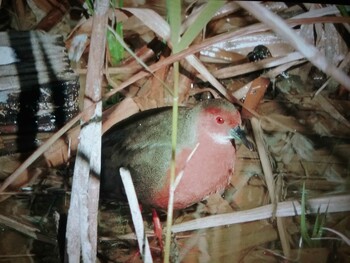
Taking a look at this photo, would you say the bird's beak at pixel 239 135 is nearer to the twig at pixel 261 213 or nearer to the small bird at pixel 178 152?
the small bird at pixel 178 152

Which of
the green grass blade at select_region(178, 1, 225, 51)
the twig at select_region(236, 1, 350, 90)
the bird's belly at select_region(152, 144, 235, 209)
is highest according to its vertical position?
the green grass blade at select_region(178, 1, 225, 51)

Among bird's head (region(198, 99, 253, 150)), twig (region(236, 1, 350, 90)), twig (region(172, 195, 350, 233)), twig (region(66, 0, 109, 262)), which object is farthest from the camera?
twig (region(172, 195, 350, 233))

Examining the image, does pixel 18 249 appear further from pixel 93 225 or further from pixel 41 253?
pixel 93 225

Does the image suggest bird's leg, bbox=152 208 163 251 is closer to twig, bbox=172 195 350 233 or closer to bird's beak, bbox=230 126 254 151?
twig, bbox=172 195 350 233

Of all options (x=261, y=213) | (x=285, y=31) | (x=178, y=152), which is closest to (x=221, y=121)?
(x=178, y=152)

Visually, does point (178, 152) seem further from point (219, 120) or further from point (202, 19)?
point (202, 19)

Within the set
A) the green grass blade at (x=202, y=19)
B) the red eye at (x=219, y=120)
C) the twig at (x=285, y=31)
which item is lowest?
the red eye at (x=219, y=120)

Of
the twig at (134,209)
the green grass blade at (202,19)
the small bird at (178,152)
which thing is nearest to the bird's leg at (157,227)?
the small bird at (178,152)

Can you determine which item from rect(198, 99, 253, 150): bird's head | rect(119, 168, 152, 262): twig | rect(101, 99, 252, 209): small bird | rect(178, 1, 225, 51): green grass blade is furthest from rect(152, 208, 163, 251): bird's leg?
rect(178, 1, 225, 51): green grass blade

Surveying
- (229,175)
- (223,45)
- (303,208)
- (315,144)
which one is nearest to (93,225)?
(229,175)
